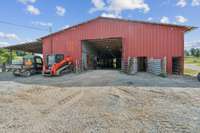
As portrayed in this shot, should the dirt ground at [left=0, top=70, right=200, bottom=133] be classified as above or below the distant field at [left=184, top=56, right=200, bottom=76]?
below

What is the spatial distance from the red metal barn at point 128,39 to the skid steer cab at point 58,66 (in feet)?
3.49

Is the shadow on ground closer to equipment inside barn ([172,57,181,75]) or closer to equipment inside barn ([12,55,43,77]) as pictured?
equipment inside barn ([172,57,181,75])

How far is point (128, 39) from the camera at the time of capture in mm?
15555

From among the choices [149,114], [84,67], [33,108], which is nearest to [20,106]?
[33,108]

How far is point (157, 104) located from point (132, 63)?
902 centimetres

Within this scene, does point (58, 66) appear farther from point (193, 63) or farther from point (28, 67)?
point (193, 63)

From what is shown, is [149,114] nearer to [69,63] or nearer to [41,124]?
[41,124]

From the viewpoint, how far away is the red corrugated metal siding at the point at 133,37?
14422 mm

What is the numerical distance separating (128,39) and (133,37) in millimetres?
475

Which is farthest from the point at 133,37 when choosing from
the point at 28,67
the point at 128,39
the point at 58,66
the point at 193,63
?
the point at 193,63

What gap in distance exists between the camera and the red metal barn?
47.4 ft

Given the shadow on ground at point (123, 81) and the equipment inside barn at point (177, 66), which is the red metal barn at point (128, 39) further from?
the shadow on ground at point (123, 81)

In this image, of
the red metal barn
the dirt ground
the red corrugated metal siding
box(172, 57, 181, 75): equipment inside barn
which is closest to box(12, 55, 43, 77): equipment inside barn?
the red metal barn

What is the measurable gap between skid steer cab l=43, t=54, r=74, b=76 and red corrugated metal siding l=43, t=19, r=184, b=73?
1369 millimetres
